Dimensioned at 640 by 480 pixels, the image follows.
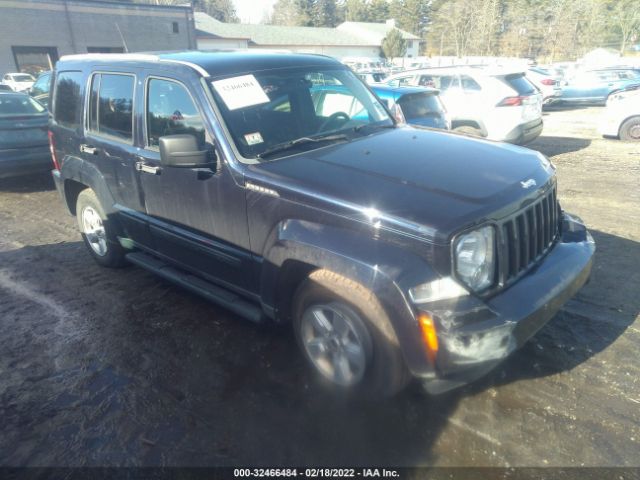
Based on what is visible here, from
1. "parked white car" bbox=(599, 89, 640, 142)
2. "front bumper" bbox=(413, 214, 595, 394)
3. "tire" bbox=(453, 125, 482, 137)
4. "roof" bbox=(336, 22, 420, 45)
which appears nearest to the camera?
"front bumper" bbox=(413, 214, 595, 394)

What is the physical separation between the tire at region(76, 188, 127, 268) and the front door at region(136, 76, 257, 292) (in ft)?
2.99

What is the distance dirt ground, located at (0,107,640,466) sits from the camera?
2484mm

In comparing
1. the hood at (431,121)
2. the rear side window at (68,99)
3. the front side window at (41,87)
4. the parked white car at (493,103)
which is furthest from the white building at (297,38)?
the rear side window at (68,99)

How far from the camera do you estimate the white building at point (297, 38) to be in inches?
2079

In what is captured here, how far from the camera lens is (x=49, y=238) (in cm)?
582

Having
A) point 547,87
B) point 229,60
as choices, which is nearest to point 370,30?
point 547,87

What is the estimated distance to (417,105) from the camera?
25.4ft

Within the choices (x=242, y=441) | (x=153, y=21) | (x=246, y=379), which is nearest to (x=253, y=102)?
(x=246, y=379)

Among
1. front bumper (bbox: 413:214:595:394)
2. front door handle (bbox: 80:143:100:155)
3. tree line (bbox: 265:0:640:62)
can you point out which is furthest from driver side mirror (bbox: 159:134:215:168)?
tree line (bbox: 265:0:640:62)

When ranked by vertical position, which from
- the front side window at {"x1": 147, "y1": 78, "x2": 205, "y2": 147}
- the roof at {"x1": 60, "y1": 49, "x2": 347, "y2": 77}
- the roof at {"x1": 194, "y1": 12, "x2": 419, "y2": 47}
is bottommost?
the front side window at {"x1": 147, "y1": 78, "x2": 205, "y2": 147}

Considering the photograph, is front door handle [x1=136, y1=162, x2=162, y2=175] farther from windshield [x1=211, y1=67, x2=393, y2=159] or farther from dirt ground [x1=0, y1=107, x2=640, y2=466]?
dirt ground [x1=0, y1=107, x2=640, y2=466]

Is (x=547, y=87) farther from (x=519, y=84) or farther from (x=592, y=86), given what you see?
(x=519, y=84)

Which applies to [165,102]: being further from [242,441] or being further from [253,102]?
[242,441]

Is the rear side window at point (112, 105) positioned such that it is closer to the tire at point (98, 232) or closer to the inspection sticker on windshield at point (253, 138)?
the tire at point (98, 232)
